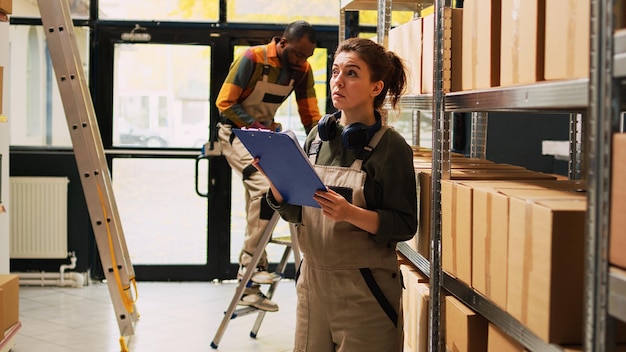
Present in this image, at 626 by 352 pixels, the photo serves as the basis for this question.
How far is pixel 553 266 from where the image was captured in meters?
1.72

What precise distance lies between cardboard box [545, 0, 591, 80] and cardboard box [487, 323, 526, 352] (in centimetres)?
68

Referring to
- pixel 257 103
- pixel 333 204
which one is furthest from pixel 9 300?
pixel 333 204

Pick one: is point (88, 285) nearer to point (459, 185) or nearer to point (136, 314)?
point (136, 314)

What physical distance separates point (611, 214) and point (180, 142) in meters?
5.15

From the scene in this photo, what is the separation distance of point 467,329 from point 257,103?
264cm

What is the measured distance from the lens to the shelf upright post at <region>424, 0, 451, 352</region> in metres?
2.54

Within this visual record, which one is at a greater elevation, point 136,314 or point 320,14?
point 320,14

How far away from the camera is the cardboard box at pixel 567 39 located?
5.44 feet

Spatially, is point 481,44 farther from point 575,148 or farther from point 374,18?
point 374,18

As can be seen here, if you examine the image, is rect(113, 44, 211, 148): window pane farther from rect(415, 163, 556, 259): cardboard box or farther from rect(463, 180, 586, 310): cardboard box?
rect(463, 180, 586, 310): cardboard box

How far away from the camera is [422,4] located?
4152mm

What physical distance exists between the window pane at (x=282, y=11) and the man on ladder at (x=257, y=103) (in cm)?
163

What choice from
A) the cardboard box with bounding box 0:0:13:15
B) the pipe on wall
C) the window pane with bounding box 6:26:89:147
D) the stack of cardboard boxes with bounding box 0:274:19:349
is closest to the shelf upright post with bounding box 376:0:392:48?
the cardboard box with bounding box 0:0:13:15

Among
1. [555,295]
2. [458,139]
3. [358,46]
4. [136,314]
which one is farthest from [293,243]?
[555,295]
